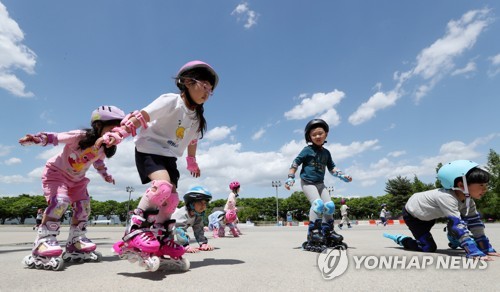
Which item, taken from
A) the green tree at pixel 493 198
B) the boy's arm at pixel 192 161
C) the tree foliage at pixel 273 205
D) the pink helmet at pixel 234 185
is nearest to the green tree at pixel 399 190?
the tree foliage at pixel 273 205

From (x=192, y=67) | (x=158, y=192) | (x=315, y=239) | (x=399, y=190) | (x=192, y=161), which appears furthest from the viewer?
(x=399, y=190)

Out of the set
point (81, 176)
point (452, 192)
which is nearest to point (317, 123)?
point (452, 192)

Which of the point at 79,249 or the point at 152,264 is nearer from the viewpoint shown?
the point at 152,264

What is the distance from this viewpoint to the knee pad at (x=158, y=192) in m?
2.53

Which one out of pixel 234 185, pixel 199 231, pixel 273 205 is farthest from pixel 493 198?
pixel 273 205

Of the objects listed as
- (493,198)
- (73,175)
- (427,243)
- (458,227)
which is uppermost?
(493,198)

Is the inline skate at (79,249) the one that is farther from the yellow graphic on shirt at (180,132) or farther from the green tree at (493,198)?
the green tree at (493,198)

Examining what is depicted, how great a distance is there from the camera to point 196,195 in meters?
5.28

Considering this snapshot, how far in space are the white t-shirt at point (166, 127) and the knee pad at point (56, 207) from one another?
1253 millimetres

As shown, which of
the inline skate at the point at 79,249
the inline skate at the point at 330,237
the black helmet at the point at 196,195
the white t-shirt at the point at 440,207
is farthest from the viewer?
the black helmet at the point at 196,195

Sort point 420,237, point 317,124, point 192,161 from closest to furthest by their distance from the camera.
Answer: point 192,161 < point 420,237 < point 317,124

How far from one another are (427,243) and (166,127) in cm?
371

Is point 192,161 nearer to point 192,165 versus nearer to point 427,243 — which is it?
point 192,165

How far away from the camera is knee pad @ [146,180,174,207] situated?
2.53m
